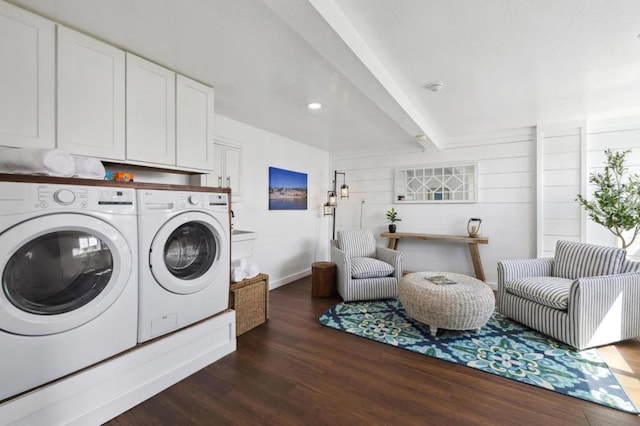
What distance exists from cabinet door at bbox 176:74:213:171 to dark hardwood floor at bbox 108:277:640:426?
1.69 metres

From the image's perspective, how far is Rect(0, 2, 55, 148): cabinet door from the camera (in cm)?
141

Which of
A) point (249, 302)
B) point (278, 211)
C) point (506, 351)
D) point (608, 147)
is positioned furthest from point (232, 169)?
point (608, 147)

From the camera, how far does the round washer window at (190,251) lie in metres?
1.96

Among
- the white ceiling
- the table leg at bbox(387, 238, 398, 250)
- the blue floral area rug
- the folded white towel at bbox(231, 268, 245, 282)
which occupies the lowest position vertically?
the blue floral area rug

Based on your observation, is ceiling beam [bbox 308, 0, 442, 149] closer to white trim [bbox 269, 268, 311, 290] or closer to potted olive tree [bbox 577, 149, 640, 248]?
potted olive tree [bbox 577, 149, 640, 248]

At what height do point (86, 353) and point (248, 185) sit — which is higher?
point (248, 185)

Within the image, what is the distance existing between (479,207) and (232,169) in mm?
3657

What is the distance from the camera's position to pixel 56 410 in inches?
53.2

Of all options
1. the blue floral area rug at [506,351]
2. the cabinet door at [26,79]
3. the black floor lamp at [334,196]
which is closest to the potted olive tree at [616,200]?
the blue floral area rug at [506,351]

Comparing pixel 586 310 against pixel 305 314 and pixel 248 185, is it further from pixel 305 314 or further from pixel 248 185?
pixel 248 185

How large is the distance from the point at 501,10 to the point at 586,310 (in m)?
2.37

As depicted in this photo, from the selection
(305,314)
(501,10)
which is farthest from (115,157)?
(501,10)

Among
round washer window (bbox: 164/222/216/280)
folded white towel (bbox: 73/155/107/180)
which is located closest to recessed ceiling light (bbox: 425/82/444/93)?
round washer window (bbox: 164/222/216/280)

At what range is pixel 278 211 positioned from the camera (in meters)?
4.11
